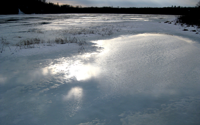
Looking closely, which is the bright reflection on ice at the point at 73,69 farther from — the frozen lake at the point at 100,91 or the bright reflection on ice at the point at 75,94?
the bright reflection on ice at the point at 75,94

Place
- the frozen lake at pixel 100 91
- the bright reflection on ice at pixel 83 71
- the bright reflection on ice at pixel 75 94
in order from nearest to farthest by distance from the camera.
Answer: the frozen lake at pixel 100 91, the bright reflection on ice at pixel 75 94, the bright reflection on ice at pixel 83 71

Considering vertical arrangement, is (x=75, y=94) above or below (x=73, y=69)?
below

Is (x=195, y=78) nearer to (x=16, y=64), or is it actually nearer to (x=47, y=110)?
(x=47, y=110)

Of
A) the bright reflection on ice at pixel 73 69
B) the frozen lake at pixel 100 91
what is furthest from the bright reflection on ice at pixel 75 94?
the bright reflection on ice at pixel 73 69

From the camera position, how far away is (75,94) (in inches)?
125

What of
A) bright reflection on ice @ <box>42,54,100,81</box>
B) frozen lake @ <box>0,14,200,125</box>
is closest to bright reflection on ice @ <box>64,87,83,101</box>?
frozen lake @ <box>0,14,200,125</box>

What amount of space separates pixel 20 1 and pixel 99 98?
4097 inches

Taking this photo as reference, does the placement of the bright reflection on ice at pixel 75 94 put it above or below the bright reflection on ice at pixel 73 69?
below

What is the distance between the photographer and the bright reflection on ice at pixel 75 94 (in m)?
3.03

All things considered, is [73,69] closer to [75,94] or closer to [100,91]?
[75,94]

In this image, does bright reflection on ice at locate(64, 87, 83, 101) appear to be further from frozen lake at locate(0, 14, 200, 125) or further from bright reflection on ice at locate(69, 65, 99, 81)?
bright reflection on ice at locate(69, 65, 99, 81)

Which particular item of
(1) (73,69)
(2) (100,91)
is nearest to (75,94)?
(2) (100,91)

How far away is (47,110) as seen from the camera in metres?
2.59

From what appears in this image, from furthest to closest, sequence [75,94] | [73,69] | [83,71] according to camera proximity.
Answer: [73,69] → [83,71] → [75,94]
